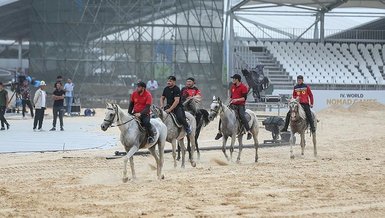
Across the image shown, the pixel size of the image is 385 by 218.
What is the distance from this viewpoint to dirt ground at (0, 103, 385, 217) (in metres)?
11.5

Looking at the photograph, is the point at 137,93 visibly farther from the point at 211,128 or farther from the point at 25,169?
the point at 211,128

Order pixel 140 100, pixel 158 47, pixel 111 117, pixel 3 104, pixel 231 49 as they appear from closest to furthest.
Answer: pixel 111 117
pixel 140 100
pixel 3 104
pixel 231 49
pixel 158 47

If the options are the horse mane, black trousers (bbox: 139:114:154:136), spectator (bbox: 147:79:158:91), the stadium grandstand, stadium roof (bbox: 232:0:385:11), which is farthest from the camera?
the stadium grandstand

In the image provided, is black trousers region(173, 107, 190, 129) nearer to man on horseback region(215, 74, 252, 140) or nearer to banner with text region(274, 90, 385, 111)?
man on horseback region(215, 74, 252, 140)

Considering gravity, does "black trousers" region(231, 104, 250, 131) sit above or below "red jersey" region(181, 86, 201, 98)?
below

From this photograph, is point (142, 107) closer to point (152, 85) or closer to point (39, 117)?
point (39, 117)

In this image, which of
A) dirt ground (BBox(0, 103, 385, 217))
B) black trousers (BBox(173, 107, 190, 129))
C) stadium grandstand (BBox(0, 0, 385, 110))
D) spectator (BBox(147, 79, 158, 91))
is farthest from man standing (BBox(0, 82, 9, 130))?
stadium grandstand (BBox(0, 0, 385, 110))

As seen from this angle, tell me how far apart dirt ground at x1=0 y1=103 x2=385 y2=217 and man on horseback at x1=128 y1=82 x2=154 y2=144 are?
98cm

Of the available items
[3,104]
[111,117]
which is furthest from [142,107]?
[3,104]

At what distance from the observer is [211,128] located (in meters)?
32.4

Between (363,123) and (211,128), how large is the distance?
8.38 metres

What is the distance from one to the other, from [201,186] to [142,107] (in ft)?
8.42

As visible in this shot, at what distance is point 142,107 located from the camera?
52.5 ft

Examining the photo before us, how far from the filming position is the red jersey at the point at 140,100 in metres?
16.0
